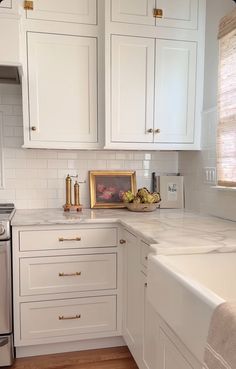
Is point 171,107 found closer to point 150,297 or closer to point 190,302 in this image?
point 150,297

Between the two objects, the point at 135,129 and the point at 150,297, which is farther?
the point at 135,129

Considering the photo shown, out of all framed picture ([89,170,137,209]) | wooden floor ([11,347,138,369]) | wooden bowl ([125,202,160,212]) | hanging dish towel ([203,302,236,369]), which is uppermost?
framed picture ([89,170,137,209])

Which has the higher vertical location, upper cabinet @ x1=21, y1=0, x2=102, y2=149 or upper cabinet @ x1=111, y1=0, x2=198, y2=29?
upper cabinet @ x1=111, y1=0, x2=198, y2=29

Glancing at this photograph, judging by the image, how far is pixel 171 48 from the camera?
224 centimetres

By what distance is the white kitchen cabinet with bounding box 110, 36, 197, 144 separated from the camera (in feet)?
7.14

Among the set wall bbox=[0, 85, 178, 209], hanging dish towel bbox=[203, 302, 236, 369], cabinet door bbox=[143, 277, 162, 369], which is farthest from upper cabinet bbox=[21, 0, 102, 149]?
hanging dish towel bbox=[203, 302, 236, 369]

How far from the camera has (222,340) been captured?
0.67 metres

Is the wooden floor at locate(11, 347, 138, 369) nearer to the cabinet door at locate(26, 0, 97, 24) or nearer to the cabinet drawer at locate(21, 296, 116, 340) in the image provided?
the cabinet drawer at locate(21, 296, 116, 340)

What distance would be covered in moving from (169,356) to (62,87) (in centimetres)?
177

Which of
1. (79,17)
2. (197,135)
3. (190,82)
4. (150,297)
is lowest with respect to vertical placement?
(150,297)

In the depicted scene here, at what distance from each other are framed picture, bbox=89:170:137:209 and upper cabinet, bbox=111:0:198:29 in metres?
1.16

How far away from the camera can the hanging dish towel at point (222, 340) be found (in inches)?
25.5

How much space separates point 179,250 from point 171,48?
161cm

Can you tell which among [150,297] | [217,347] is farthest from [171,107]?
[217,347]
